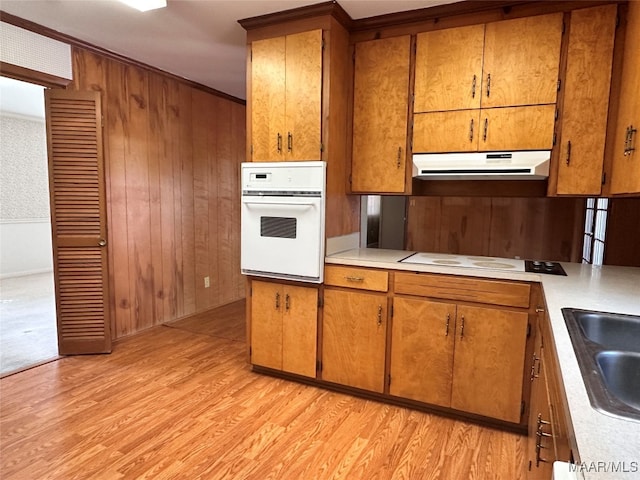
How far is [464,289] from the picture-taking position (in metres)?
2.21

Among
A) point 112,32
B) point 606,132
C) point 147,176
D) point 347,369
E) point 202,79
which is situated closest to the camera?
point 606,132

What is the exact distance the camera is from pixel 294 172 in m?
2.52

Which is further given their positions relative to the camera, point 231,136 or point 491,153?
point 231,136

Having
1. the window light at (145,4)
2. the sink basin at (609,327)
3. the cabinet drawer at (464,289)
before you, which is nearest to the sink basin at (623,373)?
the sink basin at (609,327)

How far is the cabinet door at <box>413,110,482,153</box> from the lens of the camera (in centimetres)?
242

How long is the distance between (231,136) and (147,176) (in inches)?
50.1

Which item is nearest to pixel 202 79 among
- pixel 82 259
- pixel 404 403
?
pixel 82 259

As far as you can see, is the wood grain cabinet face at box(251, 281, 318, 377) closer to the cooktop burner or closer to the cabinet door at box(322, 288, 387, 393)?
the cabinet door at box(322, 288, 387, 393)

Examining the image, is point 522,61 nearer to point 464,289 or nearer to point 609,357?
point 464,289

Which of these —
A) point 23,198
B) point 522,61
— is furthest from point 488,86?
point 23,198

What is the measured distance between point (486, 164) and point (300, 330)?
1579 millimetres

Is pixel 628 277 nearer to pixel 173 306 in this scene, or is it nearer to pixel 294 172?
pixel 294 172

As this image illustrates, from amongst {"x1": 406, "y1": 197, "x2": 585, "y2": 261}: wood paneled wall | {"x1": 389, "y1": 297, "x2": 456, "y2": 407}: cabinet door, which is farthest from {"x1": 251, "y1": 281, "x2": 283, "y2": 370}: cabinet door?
{"x1": 406, "y1": 197, "x2": 585, "y2": 261}: wood paneled wall

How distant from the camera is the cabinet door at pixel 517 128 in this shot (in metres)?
2.28
